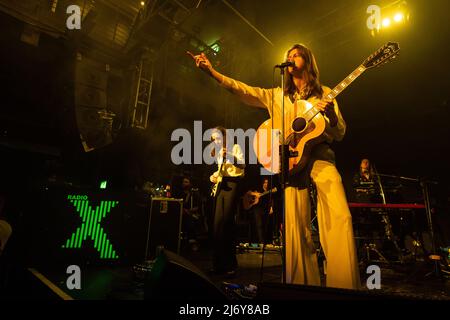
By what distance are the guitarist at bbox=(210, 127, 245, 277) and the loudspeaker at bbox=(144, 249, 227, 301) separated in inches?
89.3

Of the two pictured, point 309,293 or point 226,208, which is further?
point 226,208

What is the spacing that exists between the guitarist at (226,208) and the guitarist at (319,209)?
151 centimetres

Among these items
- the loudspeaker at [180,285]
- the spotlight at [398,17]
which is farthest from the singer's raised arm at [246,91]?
the spotlight at [398,17]

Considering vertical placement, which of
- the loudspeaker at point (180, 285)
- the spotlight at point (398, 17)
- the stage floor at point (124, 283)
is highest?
the spotlight at point (398, 17)

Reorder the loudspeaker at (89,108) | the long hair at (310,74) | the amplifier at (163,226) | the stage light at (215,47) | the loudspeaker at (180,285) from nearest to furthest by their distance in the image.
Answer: the loudspeaker at (180,285)
the long hair at (310,74)
the amplifier at (163,226)
the loudspeaker at (89,108)
the stage light at (215,47)

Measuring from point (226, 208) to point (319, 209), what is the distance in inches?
71.5

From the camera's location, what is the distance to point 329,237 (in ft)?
6.84

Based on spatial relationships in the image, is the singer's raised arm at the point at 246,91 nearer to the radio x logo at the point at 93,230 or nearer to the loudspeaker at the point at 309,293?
the loudspeaker at the point at 309,293

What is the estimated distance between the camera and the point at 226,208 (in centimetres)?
380

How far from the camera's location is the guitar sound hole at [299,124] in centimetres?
236

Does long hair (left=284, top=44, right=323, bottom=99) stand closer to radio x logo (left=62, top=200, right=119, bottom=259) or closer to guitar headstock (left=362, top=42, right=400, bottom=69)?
guitar headstock (left=362, top=42, right=400, bottom=69)

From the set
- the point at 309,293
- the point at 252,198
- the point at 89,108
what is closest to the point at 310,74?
the point at 309,293

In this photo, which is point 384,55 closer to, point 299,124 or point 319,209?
point 299,124

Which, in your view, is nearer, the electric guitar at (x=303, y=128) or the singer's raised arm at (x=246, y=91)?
the electric guitar at (x=303, y=128)
